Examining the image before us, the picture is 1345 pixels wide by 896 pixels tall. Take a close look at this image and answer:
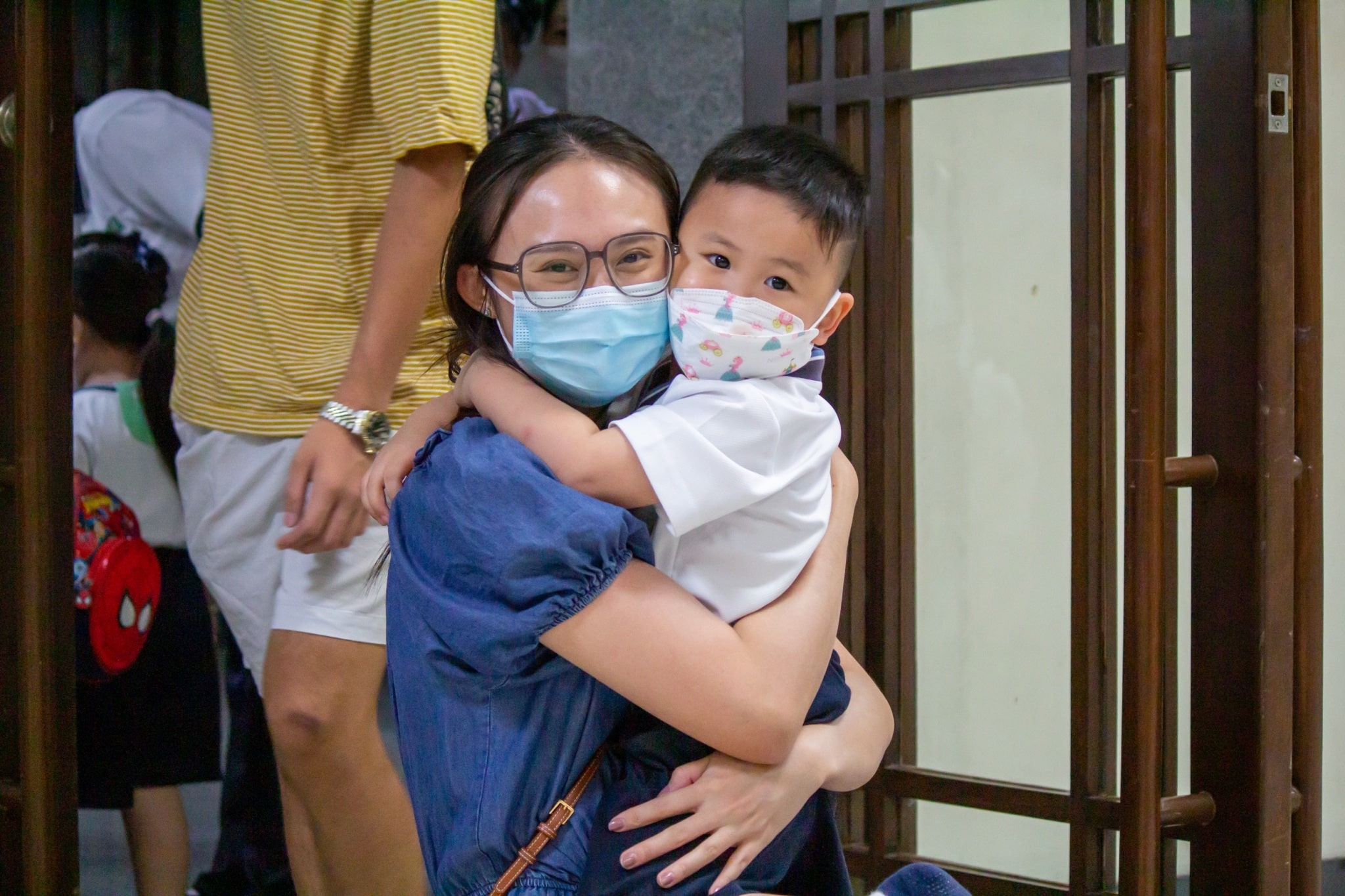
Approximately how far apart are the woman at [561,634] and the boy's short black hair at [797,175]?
8cm

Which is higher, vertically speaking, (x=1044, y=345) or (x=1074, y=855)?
(x=1044, y=345)

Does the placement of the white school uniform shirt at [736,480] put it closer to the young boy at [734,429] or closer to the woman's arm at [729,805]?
the young boy at [734,429]

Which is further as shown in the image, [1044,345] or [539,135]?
[1044,345]

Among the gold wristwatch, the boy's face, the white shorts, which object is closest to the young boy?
the boy's face

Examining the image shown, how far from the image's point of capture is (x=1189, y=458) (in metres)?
1.79

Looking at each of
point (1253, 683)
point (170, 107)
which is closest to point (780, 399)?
point (1253, 683)

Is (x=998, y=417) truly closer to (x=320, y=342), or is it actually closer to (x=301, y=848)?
(x=320, y=342)

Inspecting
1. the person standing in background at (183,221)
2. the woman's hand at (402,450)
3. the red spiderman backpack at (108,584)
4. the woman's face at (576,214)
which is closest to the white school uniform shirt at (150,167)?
the person standing in background at (183,221)

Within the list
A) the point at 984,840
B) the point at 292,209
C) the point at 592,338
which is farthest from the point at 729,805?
the point at 984,840

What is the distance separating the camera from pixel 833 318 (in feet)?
4.79

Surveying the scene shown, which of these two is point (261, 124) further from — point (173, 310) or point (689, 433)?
point (173, 310)

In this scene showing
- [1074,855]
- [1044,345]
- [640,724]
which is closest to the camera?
[640,724]

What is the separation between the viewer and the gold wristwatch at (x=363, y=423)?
1.71 meters

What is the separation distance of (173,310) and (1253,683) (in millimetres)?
2560
